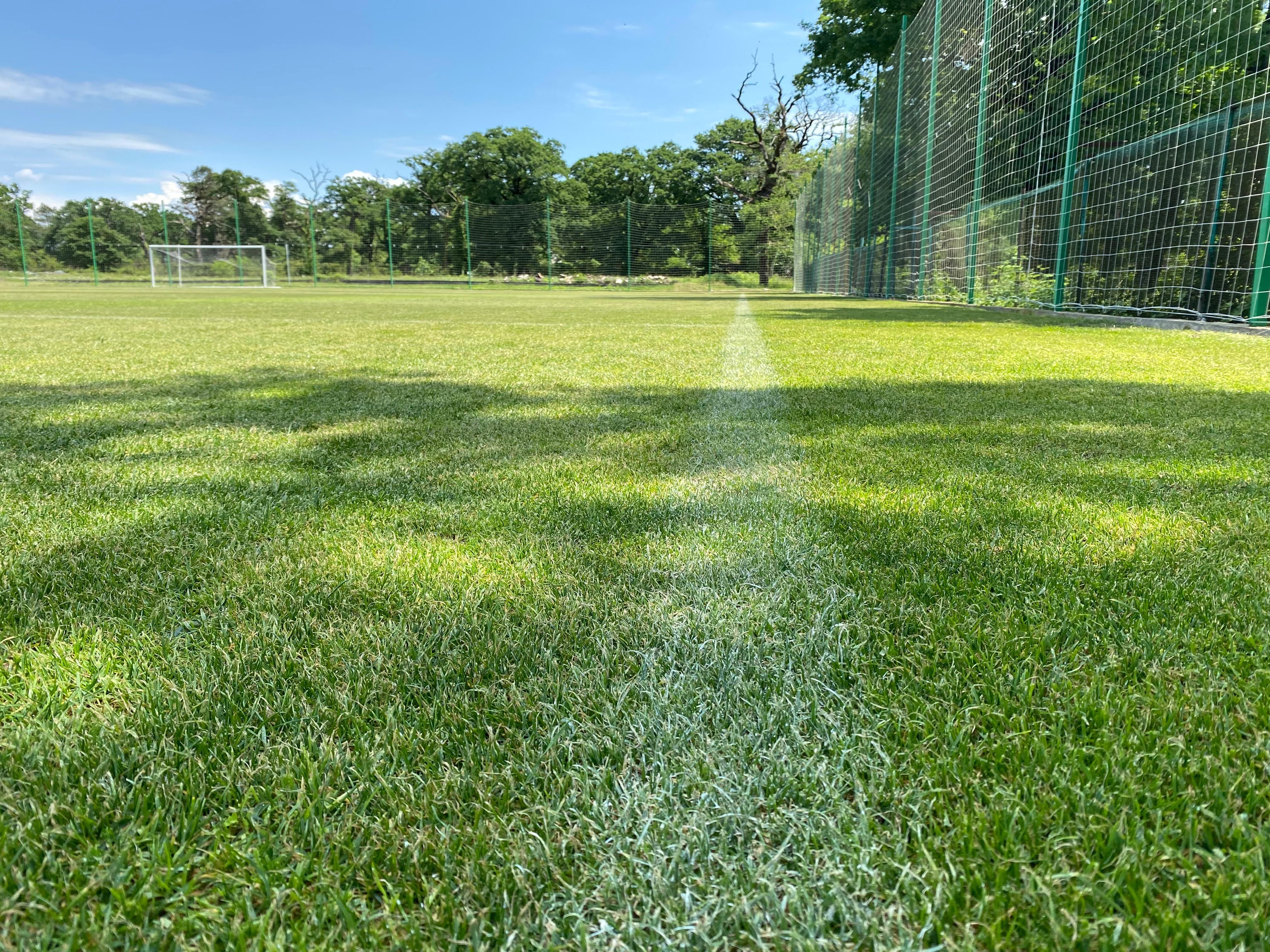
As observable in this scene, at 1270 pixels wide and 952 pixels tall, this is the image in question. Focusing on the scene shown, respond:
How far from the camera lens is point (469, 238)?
102 ft

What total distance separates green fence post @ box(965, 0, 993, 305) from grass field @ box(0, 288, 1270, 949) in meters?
10.9

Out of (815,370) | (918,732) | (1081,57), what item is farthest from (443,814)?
(1081,57)

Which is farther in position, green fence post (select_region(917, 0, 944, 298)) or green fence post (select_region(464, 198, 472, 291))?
green fence post (select_region(464, 198, 472, 291))

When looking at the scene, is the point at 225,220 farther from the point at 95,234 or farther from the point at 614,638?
the point at 614,638

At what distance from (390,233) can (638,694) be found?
3324 centimetres

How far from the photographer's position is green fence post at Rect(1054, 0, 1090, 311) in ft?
29.8

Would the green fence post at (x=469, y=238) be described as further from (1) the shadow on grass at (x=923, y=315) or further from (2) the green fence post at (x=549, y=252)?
(1) the shadow on grass at (x=923, y=315)

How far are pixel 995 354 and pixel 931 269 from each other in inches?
425

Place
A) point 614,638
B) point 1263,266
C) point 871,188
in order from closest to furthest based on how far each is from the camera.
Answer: point 614,638, point 1263,266, point 871,188

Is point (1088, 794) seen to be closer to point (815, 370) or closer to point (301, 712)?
point (301, 712)

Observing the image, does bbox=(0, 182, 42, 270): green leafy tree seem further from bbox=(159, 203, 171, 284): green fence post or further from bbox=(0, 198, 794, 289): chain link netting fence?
bbox=(159, 203, 171, 284): green fence post

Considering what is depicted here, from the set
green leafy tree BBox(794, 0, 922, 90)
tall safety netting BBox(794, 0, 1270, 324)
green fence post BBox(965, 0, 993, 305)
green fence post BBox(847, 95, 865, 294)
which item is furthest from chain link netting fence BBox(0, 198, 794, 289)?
green fence post BBox(965, 0, 993, 305)

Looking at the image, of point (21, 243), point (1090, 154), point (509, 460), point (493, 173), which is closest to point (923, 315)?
point (1090, 154)

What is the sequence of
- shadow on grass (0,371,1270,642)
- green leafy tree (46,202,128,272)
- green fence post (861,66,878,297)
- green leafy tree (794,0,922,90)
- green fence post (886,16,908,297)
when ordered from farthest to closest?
1. green leafy tree (46,202,128,272)
2. green leafy tree (794,0,922,90)
3. green fence post (861,66,878,297)
4. green fence post (886,16,908,297)
5. shadow on grass (0,371,1270,642)
